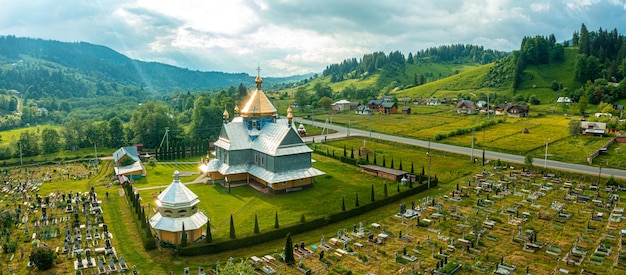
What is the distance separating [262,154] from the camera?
160 feet

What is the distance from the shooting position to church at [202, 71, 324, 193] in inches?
1825

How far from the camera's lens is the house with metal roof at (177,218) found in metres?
32.1

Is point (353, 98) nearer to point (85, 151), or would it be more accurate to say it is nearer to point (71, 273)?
point (85, 151)

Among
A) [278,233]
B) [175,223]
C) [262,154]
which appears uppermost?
[262,154]

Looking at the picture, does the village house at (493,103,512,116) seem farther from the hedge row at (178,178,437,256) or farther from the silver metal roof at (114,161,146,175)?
the silver metal roof at (114,161,146,175)

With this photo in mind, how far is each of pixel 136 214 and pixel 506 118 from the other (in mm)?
91359

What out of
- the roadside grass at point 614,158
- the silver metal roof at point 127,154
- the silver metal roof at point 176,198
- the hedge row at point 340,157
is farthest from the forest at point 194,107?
the roadside grass at point 614,158

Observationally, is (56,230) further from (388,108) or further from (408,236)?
(388,108)

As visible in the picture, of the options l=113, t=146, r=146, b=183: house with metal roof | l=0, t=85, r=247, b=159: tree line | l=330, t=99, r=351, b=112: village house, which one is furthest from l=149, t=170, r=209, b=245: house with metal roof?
l=330, t=99, r=351, b=112: village house

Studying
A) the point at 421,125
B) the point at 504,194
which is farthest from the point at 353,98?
the point at 504,194

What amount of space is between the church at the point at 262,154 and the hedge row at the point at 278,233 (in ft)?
30.4

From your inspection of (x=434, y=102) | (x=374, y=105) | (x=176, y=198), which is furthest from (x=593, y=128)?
(x=176, y=198)

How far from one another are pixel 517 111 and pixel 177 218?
98971 mm

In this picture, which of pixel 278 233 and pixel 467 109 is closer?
pixel 278 233
